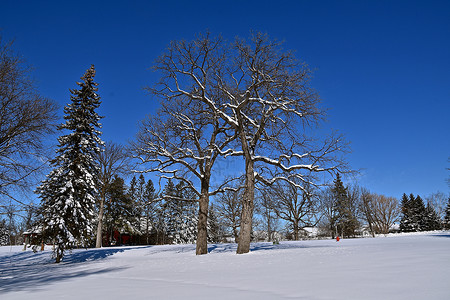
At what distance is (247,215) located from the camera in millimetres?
12867

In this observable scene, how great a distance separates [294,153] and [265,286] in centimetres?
1024

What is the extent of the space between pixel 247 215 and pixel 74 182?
13.6 metres

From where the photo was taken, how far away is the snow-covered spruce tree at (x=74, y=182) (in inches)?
755

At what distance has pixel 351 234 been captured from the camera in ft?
175

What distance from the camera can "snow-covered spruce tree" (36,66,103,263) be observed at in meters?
19.2

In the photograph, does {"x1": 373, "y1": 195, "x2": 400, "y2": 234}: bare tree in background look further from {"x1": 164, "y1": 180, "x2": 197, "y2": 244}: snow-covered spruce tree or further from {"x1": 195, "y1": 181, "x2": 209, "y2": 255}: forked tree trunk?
{"x1": 195, "y1": 181, "x2": 209, "y2": 255}: forked tree trunk

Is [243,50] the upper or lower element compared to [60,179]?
upper

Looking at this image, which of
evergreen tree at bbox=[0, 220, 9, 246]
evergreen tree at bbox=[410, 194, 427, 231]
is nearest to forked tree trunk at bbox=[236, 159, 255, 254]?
evergreen tree at bbox=[0, 220, 9, 246]

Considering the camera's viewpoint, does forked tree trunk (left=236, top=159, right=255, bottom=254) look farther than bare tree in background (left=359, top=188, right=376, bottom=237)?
No

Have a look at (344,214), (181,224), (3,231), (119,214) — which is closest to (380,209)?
(344,214)

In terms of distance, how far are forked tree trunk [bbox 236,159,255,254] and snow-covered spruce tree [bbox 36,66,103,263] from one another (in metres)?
12.8

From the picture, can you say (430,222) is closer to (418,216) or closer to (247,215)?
(418,216)

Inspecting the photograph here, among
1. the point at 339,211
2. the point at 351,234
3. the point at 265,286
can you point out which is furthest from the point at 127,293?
the point at 351,234

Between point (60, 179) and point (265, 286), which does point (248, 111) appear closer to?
point (265, 286)
